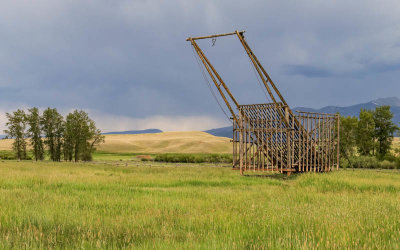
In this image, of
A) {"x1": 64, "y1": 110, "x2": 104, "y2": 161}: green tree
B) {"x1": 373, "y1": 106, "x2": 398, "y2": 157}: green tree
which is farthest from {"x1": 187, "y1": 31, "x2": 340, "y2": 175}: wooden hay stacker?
{"x1": 64, "y1": 110, "x2": 104, "y2": 161}: green tree

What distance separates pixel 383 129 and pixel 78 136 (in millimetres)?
54068

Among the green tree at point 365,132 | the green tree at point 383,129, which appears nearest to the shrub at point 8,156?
the green tree at point 365,132

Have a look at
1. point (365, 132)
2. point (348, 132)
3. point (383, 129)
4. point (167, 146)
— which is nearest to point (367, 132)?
point (365, 132)

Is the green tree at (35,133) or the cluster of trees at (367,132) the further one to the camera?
the green tree at (35,133)

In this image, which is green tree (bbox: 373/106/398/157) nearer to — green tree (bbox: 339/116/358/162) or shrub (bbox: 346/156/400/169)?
green tree (bbox: 339/116/358/162)

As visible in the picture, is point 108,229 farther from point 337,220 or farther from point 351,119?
point 351,119

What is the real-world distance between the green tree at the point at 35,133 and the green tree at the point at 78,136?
516cm

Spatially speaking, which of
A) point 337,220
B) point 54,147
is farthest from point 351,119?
point 54,147

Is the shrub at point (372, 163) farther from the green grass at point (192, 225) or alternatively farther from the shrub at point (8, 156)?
the shrub at point (8, 156)

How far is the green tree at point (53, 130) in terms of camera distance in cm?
6951

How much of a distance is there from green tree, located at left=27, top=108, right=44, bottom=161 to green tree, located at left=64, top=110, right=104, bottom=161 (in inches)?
203

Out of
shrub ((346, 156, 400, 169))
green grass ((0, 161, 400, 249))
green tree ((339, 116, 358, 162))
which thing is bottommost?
shrub ((346, 156, 400, 169))

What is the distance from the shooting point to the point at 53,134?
70062mm

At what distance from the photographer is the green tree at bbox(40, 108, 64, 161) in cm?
6951
